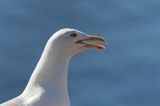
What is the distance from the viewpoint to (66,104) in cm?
937

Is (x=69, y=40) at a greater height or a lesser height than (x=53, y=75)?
greater

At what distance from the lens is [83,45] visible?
952cm

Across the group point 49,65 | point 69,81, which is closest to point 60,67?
point 49,65

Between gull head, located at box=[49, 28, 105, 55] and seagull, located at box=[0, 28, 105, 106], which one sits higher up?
gull head, located at box=[49, 28, 105, 55]

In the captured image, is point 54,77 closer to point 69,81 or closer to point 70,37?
point 70,37

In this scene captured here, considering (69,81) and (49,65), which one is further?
(69,81)

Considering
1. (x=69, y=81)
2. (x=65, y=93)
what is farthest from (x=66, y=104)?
(x=69, y=81)

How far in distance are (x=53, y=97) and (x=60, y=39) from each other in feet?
1.54

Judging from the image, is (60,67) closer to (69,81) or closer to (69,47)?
(69,47)

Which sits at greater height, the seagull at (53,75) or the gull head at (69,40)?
the gull head at (69,40)

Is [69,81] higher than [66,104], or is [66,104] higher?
[69,81]

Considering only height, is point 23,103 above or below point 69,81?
below

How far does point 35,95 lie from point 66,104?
26cm

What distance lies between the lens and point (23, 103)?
9.28 meters
